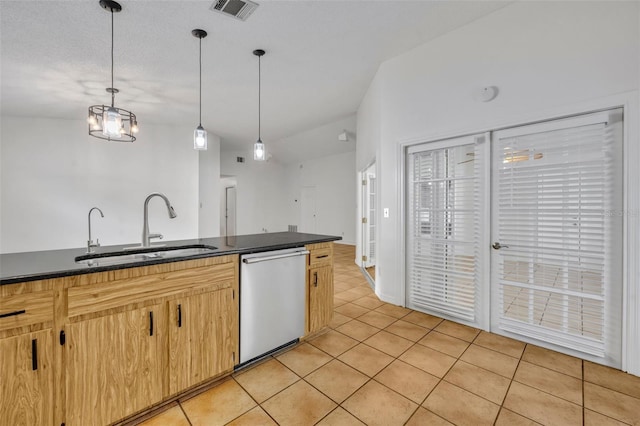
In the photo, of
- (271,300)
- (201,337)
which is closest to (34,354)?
(201,337)

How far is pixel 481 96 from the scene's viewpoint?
8.75ft

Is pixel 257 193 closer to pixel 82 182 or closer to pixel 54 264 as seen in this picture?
pixel 82 182

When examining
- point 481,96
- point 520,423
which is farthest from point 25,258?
point 481,96

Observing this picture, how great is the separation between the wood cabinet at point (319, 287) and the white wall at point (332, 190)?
5.20 m

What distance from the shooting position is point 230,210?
9.52m

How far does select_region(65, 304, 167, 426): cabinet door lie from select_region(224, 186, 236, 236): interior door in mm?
7703

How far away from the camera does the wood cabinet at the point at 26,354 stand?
1205 millimetres

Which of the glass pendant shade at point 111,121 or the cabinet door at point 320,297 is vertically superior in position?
the glass pendant shade at point 111,121

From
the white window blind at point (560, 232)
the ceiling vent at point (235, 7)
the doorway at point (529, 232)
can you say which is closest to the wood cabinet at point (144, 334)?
the ceiling vent at point (235, 7)

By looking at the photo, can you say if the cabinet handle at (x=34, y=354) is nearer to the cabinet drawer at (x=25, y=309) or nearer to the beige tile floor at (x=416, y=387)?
the cabinet drawer at (x=25, y=309)

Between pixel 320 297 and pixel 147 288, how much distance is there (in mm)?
1524

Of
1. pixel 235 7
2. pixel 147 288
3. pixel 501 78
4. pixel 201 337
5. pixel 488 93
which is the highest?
pixel 235 7

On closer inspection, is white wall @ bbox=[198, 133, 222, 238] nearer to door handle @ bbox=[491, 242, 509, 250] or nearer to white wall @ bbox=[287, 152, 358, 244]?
white wall @ bbox=[287, 152, 358, 244]

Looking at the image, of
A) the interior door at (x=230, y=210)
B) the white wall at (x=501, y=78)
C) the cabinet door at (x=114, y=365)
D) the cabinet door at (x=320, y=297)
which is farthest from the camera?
the interior door at (x=230, y=210)
